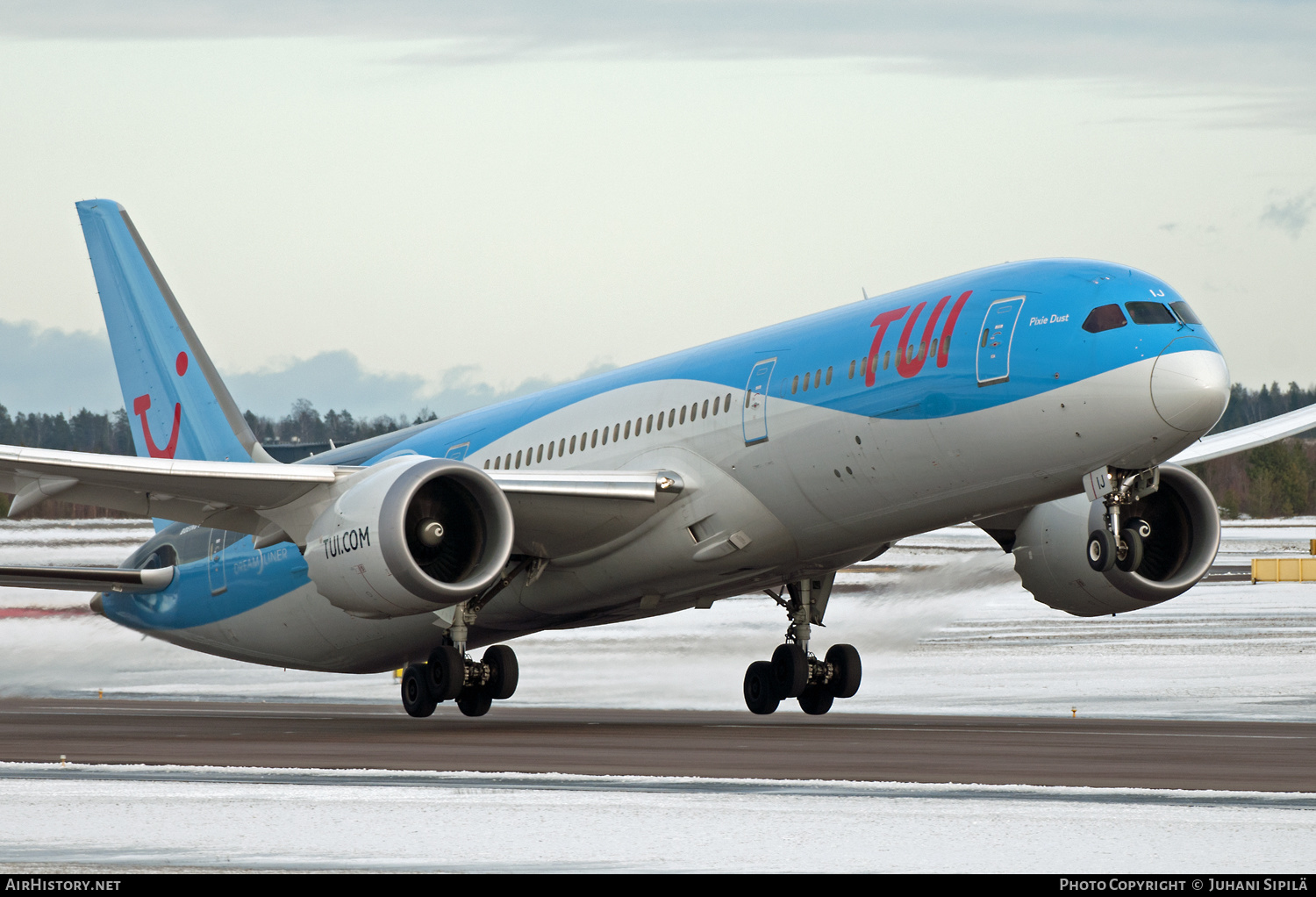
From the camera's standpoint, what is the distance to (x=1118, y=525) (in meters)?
19.4

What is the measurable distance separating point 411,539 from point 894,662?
18.3 m

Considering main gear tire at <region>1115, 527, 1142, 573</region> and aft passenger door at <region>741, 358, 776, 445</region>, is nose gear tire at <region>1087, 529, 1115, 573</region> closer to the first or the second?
main gear tire at <region>1115, 527, 1142, 573</region>

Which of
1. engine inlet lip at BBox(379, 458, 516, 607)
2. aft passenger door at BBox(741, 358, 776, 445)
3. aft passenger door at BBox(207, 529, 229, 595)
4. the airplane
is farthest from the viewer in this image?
aft passenger door at BBox(207, 529, 229, 595)

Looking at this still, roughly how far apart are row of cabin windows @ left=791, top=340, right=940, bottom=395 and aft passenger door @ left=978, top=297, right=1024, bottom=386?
639 millimetres

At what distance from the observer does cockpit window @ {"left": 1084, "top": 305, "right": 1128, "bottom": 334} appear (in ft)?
62.0

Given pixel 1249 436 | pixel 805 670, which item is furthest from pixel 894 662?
pixel 805 670

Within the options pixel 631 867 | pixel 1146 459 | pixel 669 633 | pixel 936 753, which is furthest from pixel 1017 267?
pixel 669 633

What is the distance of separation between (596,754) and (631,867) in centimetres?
794

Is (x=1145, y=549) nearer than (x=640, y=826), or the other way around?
(x=640, y=826)

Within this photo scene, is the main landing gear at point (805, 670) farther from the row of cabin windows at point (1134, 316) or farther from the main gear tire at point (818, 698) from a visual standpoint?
the row of cabin windows at point (1134, 316)

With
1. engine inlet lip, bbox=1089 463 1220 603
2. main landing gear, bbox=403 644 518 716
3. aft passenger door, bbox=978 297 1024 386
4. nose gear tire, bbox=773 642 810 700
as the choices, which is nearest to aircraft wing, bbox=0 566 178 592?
main landing gear, bbox=403 644 518 716

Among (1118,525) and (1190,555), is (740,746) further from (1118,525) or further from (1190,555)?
(1190,555)

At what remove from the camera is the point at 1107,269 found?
19.8 meters

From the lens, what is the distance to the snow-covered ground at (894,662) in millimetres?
27828
